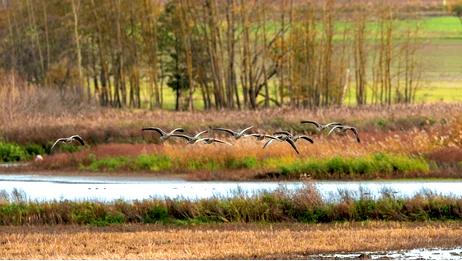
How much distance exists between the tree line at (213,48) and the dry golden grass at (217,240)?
1613 inches

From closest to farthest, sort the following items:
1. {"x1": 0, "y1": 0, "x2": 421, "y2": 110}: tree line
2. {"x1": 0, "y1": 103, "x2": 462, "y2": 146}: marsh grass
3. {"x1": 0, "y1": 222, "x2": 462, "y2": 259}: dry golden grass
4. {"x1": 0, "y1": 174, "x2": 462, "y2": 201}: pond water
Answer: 1. {"x1": 0, "y1": 222, "x2": 462, "y2": 259}: dry golden grass
2. {"x1": 0, "y1": 174, "x2": 462, "y2": 201}: pond water
3. {"x1": 0, "y1": 103, "x2": 462, "y2": 146}: marsh grass
4. {"x1": 0, "y1": 0, "x2": 421, "y2": 110}: tree line

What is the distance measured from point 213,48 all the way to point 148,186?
30899 millimetres

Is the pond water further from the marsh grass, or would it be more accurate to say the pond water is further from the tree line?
the tree line

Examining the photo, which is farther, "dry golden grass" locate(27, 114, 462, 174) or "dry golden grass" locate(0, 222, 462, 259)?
"dry golden grass" locate(27, 114, 462, 174)

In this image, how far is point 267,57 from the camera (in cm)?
6662

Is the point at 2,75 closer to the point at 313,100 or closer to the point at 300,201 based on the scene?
the point at 313,100

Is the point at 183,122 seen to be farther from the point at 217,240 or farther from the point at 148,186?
the point at 217,240

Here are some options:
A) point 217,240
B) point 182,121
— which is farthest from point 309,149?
point 217,240

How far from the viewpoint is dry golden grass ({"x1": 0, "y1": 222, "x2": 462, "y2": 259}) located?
16953mm

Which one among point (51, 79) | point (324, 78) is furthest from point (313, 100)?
point (51, 79)

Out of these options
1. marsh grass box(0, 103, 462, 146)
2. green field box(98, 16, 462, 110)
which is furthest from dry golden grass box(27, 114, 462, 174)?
green field box(98, 16, 462, 110)

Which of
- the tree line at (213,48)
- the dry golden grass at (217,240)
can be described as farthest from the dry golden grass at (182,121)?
the dry golden grass at (217,240)

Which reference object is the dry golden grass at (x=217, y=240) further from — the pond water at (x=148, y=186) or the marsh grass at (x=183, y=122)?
the marsh grass at (x=183, y=122)

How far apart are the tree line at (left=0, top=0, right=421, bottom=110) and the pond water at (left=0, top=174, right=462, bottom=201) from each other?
26993mm
